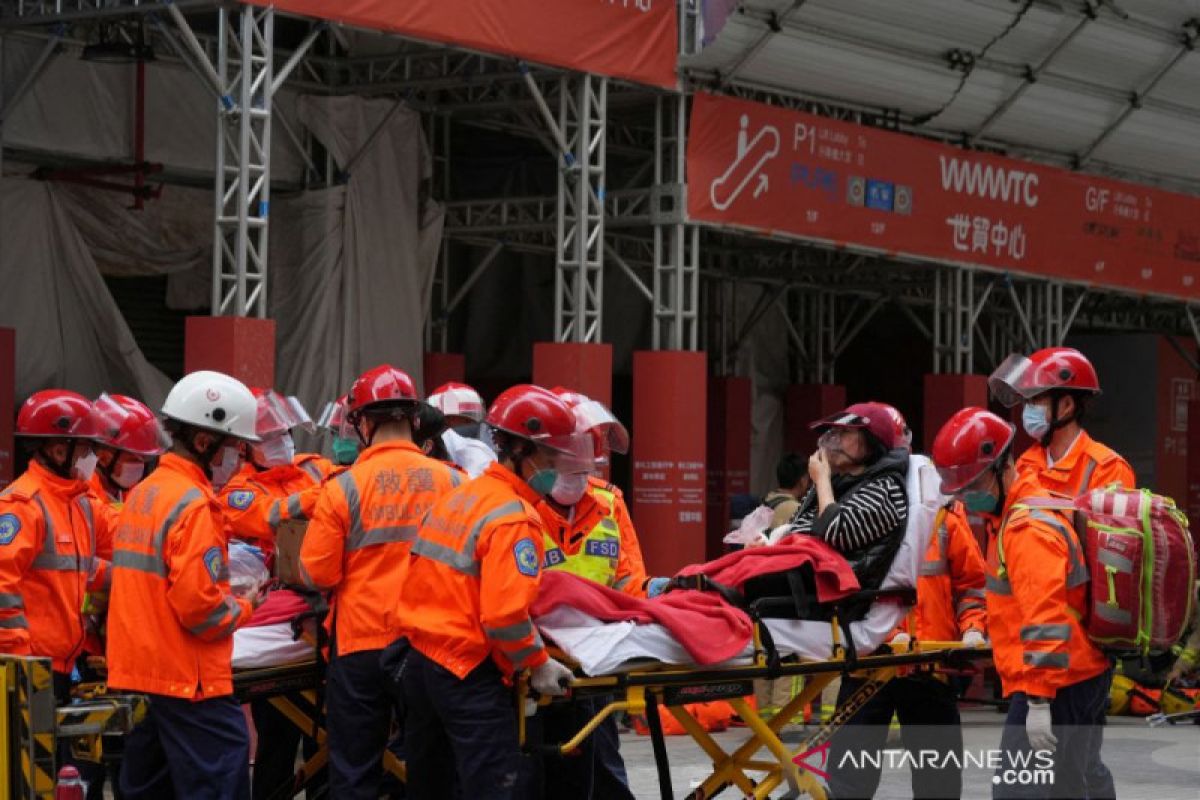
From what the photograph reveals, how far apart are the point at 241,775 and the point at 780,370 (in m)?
19.5

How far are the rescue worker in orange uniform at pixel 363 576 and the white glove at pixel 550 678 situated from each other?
886 millimetres

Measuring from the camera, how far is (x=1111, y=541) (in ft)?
25.4

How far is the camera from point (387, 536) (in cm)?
852

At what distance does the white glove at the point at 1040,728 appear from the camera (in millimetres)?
7660

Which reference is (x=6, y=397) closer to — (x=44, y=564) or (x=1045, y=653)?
(x=44, y=564)

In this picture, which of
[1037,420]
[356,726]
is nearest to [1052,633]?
[1037,420]

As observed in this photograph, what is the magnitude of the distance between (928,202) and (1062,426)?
12740 millimetres

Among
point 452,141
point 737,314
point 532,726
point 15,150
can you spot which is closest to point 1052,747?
point 532,726

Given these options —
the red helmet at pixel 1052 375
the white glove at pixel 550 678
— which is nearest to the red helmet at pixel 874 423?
the red helmet at pixel 1052 375

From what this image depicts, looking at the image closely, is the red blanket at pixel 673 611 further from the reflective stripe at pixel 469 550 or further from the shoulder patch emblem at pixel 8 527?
the shoulder patch emblem at pixel 8 527

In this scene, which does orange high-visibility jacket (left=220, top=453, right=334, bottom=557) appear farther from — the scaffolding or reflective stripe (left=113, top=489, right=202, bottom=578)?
the scaffolding

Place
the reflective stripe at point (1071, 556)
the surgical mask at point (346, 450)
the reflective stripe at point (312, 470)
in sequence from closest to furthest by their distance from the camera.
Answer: the reflective stripe at point (1071, 556) < the surgical mask at point (346, 450) < the reflective stripe at point (312, 470)

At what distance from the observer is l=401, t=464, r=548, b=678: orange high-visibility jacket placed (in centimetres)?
753

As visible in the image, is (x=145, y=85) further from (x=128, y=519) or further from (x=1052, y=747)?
(x=1052, y=747)
